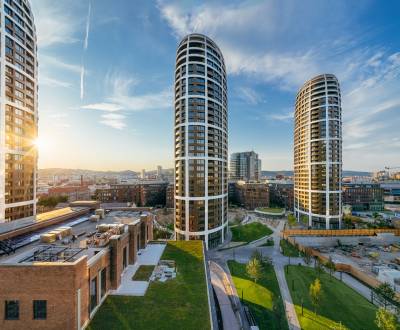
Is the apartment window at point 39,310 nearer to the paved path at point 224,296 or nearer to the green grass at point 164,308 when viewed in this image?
the green grass at point 164,308

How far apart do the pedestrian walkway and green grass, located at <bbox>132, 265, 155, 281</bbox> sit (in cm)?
50

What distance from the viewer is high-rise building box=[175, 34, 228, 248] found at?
67006 mm

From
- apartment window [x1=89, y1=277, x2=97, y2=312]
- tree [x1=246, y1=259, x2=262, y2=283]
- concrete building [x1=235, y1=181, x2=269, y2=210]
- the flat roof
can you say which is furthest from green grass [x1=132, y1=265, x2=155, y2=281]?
concrete building [x1=235, y1=181, x2=269, y2=210]

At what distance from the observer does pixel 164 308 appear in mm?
22531

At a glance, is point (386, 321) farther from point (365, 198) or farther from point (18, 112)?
point (365, 198)

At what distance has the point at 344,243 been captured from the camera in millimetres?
69938

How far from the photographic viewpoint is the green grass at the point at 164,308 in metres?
20.3

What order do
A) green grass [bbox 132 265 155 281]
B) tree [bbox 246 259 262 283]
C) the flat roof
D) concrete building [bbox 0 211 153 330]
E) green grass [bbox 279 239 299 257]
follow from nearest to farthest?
concrete building [bbox 0 211 153 330], the flat roof, green grass [bbox 132 265 155 281], tree [bbox 246 259 262 283], green grass [bbox 279 239 299 257]

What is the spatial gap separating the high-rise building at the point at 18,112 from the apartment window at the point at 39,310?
38.9 m

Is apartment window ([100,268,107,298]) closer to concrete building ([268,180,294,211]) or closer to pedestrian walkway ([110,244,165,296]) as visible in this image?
pedestrian walkway ([110,244,165,296])

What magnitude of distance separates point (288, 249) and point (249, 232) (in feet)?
62.9

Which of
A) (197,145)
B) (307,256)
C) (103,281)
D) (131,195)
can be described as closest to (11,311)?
(103,281)

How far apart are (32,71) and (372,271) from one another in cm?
9465

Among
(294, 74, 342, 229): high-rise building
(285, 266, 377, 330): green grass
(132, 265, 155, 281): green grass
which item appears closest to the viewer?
(132, 265, 155, 281): green grass
